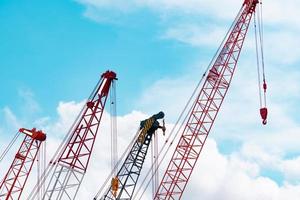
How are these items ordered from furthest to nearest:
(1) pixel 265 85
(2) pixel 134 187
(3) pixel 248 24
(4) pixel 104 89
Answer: (2) pixel 134 187 < (3) pixel 248 24 < (1) pixel 265 85 < (4) pixel 104 89

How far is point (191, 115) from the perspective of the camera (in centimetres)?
8400

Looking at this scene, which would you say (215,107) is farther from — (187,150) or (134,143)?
(134,143)

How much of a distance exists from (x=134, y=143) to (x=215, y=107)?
1919cm

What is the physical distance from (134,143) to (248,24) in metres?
29.8

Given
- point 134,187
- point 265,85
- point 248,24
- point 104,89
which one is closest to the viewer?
point 104,89

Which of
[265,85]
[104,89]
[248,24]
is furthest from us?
[248,24]

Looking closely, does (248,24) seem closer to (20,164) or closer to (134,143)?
(134,143)

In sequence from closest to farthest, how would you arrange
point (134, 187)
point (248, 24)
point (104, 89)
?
1. point (104, 89)
2. point (248, 24)
3. point (134, 187)

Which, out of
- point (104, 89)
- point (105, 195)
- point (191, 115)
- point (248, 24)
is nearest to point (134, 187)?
point (105, 195)

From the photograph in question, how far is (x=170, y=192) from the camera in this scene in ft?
271

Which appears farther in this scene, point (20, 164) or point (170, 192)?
point (20, 164)

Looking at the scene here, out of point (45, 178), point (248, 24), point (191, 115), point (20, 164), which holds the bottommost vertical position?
point (45, 178)

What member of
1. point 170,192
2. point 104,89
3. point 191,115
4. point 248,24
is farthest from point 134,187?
point 248,24

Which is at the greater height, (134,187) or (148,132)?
(148,132)
